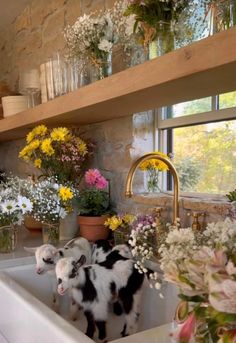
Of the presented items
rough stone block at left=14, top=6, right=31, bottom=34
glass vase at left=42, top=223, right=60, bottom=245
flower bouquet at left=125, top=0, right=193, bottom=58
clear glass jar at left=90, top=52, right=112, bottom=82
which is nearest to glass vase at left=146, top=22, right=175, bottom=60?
flower bouquet at left=125, top=0, right=193, bottom=58

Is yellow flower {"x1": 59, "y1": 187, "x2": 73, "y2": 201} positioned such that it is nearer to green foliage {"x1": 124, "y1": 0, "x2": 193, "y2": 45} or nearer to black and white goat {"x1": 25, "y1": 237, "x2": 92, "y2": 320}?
black and white goat {"x1": 25, "y1": 237, "x2": 92, "y2": 320}

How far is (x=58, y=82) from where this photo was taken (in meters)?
1.58

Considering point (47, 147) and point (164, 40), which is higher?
point (164, 40)

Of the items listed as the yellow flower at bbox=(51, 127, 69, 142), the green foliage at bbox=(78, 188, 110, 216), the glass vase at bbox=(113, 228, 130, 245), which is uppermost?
the yellow flower at bbox=(51, 127, 69, 142)

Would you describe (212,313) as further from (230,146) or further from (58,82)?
(58,82)

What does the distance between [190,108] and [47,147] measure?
647 mm

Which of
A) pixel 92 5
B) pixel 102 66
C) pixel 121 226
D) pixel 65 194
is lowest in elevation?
pixel 121 226

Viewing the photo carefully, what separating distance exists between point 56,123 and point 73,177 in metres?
0.29

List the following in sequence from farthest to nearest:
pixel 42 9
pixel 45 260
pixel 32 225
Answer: pixel 42 9
pixel 32 225
pixel 45 260

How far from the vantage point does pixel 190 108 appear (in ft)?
4.79

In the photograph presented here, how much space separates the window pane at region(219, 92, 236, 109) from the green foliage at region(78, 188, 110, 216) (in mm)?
626

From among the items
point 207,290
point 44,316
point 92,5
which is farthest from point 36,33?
point 207,290

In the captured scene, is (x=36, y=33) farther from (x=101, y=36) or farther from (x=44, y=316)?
(x=44, y=316)

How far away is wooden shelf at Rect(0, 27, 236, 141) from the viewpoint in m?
0.76
